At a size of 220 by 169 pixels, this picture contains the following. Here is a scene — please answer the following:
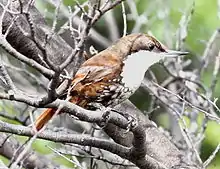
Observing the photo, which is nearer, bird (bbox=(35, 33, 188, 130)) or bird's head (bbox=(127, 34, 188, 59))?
bird (bbox=(35, 33, 188, 130))

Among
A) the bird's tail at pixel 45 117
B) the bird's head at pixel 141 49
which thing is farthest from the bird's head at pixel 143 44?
the bird's tail at pixel 45 117

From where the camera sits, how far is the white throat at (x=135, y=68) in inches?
132

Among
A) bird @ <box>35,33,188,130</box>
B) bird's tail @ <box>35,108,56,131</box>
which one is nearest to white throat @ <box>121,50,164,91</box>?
bird @ <box>35,33,188,130</box>

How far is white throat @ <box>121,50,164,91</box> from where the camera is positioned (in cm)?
336

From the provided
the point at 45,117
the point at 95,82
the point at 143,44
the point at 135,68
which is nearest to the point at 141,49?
the point at 143,44

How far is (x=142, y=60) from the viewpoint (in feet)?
11.5

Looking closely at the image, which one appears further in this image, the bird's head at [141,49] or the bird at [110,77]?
the bird's head at [141,49]

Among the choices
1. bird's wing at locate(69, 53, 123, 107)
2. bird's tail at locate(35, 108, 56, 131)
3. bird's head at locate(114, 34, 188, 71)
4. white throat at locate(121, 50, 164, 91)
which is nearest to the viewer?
bird's tail at locate(35, 108, 56, 131)

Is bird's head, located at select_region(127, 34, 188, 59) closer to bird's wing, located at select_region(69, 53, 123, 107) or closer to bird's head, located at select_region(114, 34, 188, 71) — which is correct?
bird's head, located at select_region(114, 34, 188, 71)

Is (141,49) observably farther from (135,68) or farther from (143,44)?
(135,68)

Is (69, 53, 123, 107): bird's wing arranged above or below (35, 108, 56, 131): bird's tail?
above

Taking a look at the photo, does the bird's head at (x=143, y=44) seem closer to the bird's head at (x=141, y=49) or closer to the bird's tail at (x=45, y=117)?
the bird's head at (x=141, y=49)

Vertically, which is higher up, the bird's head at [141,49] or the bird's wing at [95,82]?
the bird's head at [141,49]

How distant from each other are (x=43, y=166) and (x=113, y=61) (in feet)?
4.07
